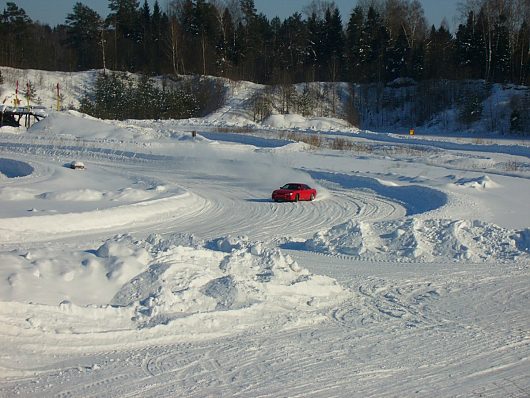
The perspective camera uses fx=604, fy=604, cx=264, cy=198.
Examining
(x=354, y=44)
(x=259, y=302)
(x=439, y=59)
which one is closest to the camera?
(x=259, y=302)

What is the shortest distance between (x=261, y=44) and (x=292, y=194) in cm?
7446

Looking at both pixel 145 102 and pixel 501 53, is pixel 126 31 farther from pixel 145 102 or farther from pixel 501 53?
pixel 501 53

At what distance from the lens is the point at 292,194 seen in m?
27.0

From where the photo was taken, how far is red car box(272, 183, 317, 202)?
2695 centimetres

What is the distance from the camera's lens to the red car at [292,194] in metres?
27.0


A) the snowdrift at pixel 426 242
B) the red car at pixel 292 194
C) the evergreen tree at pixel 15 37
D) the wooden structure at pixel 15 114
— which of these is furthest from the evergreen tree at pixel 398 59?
the snowdrift at pixel 426 242

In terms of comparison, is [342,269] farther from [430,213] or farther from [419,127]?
[419,127]

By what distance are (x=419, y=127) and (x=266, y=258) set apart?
6356cm

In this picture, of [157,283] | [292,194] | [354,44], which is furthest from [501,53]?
[157,283]

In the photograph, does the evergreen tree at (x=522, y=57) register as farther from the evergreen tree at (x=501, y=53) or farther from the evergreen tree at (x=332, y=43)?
the evergreen tree at (x=332, y=43)

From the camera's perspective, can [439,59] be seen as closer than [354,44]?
Yes

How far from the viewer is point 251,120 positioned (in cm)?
7388

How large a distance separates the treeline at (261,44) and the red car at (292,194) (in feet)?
184

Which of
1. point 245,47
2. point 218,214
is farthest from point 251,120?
point 218,214
